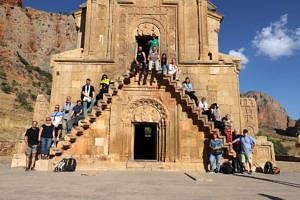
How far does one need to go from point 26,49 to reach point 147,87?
196ft

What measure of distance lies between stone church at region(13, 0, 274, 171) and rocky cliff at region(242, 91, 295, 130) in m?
71.7

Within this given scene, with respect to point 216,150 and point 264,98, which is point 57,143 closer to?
point 216,150

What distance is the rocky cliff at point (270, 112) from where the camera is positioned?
8438 cm

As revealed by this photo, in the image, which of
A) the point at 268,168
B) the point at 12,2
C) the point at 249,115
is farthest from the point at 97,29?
the point at 12,2

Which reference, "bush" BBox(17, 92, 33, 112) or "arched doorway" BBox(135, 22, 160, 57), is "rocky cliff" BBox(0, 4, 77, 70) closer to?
"bush" BBox(17, 92, 33, 112)

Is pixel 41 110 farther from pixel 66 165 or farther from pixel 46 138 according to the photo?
pixel 66 165

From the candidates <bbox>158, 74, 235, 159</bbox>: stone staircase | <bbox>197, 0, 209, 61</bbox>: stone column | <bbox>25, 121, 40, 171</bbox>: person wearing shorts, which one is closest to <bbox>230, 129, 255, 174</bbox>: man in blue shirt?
<bbox>158, 74, 235, 159</bbox>: stone staircase

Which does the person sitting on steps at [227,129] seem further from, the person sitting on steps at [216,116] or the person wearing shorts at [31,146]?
the person wearing shorts at [31,146]

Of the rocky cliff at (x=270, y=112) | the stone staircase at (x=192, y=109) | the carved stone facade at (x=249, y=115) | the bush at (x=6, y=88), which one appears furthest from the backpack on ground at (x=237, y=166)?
the rocky cliff at (x=270, y=112)

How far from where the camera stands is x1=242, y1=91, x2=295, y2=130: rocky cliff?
277 feet

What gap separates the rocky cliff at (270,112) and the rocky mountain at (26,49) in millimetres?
54634

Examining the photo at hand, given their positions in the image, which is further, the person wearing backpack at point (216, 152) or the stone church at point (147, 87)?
the stone church at point (147, 87)

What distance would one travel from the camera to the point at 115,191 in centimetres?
689

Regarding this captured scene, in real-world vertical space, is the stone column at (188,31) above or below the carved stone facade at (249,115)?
above
